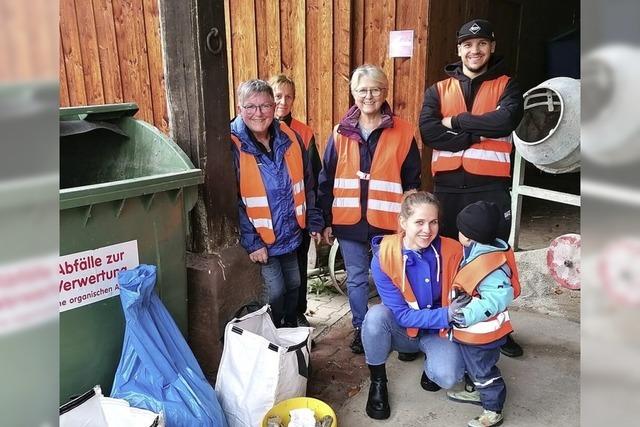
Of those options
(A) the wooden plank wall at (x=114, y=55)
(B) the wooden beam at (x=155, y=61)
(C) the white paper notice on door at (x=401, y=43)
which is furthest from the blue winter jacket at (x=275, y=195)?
(A) the wooden plank wall at (x=114, y=55)

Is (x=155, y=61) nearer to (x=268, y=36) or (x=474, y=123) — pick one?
(x=268, y=36)

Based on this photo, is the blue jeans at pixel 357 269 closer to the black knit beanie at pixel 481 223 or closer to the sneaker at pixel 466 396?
the sneaker at pixel 466 396

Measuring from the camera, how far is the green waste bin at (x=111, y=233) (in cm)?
217

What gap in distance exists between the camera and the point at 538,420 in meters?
2.56

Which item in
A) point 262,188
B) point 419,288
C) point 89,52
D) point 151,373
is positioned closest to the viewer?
point 151,373

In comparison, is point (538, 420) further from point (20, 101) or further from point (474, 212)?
point (20, 101)

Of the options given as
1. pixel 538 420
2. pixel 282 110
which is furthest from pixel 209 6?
pixel 538 420

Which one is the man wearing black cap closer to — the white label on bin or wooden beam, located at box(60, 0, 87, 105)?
the white label on bin

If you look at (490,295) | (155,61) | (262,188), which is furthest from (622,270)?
(155,61)

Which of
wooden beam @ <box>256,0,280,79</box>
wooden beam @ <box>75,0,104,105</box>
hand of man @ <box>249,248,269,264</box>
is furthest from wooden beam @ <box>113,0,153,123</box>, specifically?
hand of man @ <box>249,248,269,264</box>

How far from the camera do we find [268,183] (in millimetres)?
2807

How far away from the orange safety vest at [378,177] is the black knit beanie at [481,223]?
0.64m

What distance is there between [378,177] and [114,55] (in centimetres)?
417

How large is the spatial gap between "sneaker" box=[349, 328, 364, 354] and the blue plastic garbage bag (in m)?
1.15
